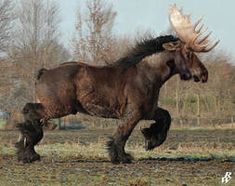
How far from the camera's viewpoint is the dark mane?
14.6m

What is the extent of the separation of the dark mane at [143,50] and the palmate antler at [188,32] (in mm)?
281

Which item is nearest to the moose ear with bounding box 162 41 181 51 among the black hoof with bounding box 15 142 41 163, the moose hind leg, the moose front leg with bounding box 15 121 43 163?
the moose hind leg

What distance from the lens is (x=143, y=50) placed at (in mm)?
14703

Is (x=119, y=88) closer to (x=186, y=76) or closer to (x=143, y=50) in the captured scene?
(x=143, y=50)

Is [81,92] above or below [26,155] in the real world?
above

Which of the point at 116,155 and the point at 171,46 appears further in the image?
the point at 171,46

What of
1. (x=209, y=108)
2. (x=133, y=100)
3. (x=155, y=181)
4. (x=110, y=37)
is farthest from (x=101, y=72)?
(x=209, y=108)

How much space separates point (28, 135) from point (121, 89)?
229cm

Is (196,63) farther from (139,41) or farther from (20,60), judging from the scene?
(20,60)

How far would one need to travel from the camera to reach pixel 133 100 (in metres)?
14.1

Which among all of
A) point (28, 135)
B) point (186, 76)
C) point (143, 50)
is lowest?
point (28, 135)

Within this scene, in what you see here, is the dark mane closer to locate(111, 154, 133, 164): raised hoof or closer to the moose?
the moose

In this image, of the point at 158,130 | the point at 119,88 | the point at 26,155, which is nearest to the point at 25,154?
the point at 26,155

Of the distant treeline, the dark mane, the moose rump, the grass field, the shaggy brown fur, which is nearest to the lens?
the grass field
